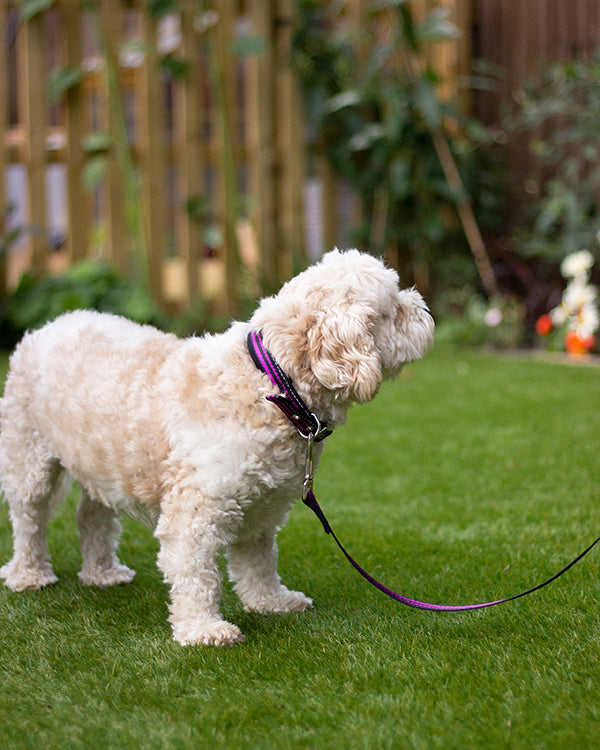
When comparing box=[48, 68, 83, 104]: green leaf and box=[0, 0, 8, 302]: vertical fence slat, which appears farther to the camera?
box=[0, 0, 8, 302]: vertical fence slat

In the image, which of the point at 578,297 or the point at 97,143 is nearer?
the point at 578,297

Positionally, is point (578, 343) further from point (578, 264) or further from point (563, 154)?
point (563, 154)

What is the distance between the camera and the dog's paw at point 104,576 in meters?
3.14

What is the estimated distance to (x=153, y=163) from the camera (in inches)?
300

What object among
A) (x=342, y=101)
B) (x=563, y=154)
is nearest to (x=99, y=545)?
(x=342, y=101)

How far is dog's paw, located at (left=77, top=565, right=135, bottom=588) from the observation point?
314 cm

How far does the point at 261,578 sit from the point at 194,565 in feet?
1.20

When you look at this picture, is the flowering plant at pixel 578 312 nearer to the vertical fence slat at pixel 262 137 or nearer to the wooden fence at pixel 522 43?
the wooden fence at pixel 522 43

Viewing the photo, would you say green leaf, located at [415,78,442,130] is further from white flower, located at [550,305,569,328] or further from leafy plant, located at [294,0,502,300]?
white flower, located at [550,305,569,328]

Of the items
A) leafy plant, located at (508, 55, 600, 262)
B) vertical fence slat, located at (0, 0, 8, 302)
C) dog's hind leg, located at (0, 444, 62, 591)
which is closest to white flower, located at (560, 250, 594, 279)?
leafy plant, located at (508, 55, 600, 262)

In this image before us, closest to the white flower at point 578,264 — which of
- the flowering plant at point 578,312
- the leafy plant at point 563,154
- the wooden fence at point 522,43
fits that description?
the flowering plant at point 578,312

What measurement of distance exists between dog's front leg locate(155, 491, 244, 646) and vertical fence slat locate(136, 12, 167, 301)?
528 cm

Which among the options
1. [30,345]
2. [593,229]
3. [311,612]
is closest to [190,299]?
[593,229]

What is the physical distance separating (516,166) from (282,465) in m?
6.73
